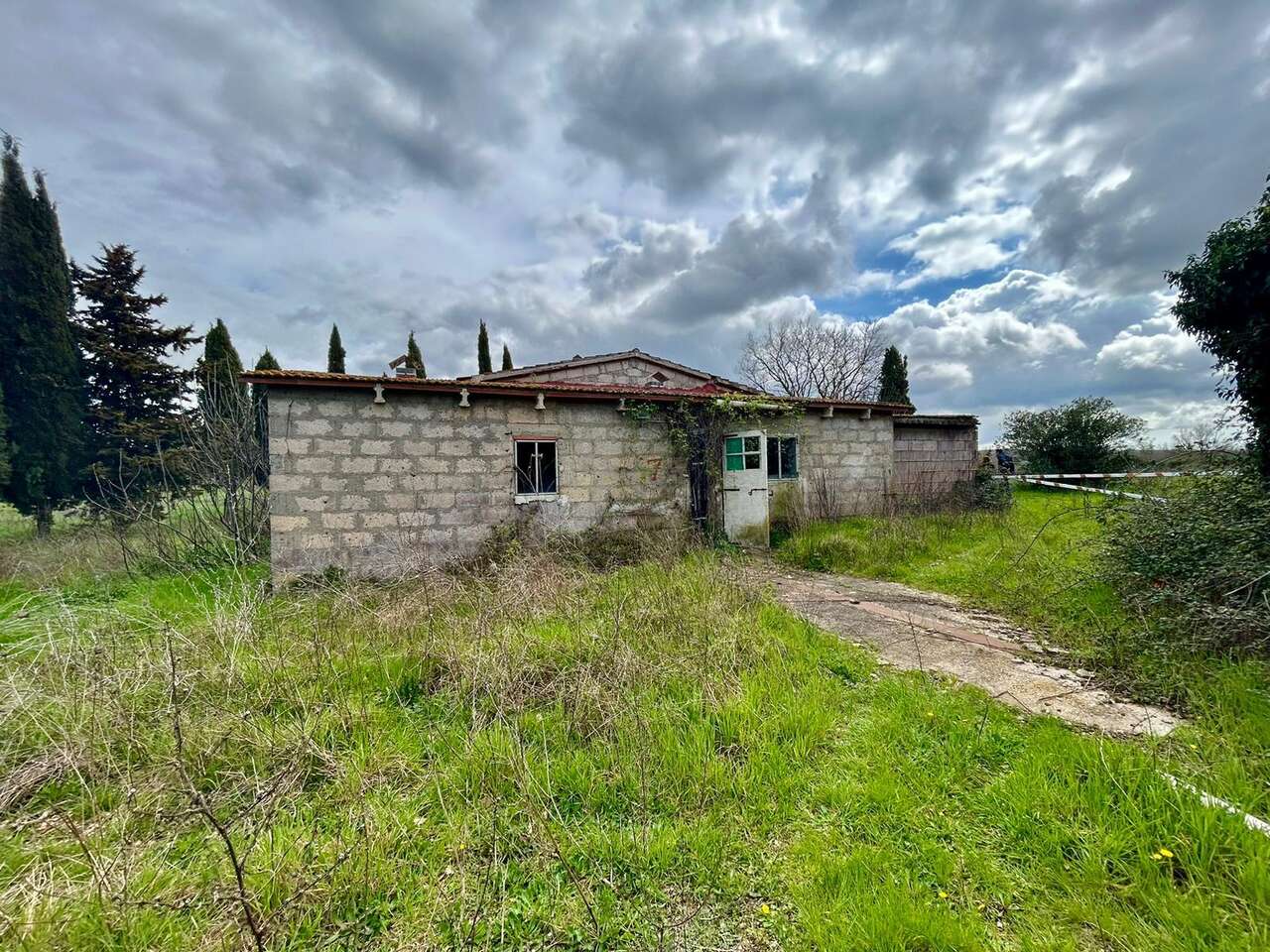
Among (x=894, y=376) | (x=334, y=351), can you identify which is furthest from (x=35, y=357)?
(x=894, y=376)

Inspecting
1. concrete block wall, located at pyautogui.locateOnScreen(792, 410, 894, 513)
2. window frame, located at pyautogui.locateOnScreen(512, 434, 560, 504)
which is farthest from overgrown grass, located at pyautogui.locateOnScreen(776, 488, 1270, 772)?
window frame, located at pyautogui.locateOnScreen(512, 434, 560, 504)

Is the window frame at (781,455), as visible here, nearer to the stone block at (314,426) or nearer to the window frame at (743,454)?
the window frame at (743,454)

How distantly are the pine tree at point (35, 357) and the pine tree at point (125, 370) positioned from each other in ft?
1.43

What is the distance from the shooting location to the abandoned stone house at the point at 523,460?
6.26 m

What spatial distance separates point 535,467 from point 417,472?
1708 millimetres

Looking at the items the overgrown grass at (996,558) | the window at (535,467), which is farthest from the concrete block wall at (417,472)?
the overgrown grass at (996,558)

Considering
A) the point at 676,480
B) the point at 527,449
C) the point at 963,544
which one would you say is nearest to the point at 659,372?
the point at 676,480

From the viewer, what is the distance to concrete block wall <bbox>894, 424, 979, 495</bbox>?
10.7 m

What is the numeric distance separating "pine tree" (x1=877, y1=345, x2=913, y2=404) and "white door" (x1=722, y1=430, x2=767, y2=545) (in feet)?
59.7

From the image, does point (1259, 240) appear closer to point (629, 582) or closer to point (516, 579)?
point (629, 582)

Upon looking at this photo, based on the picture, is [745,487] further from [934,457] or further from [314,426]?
[314,426]

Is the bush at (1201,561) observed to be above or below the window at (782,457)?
below

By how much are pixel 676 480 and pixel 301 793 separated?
6.80 metres

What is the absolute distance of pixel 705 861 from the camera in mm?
1938
